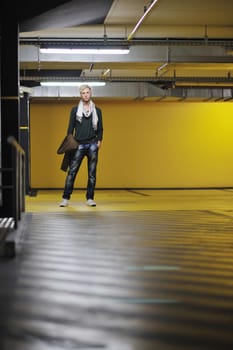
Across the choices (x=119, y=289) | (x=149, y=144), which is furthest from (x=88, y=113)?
(x=149, y=144)

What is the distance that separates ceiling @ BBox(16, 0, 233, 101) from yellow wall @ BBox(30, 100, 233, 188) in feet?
7.84

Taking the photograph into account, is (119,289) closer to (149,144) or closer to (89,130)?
(89,130)

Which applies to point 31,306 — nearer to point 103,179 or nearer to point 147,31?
point 147,31

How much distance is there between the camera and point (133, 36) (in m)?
10.8

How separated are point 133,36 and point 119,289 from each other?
25.9 feet

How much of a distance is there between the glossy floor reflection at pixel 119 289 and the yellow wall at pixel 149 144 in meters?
11.0

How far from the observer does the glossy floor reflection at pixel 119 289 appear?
264cm

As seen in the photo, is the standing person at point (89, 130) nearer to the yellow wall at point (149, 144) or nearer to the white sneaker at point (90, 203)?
the white sneaker at point (90, 203)

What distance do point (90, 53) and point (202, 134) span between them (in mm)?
7777

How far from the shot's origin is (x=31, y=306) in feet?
10.3

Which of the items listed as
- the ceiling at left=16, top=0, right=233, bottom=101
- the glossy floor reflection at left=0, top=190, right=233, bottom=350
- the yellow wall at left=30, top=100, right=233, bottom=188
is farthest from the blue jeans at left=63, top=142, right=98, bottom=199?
the yellow wall at left=30, top=100, right=233, bottom=188

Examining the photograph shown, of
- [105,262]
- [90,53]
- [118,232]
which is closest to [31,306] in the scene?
[105,262]

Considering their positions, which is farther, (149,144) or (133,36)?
(149,144)

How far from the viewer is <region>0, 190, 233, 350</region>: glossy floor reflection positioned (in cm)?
264
